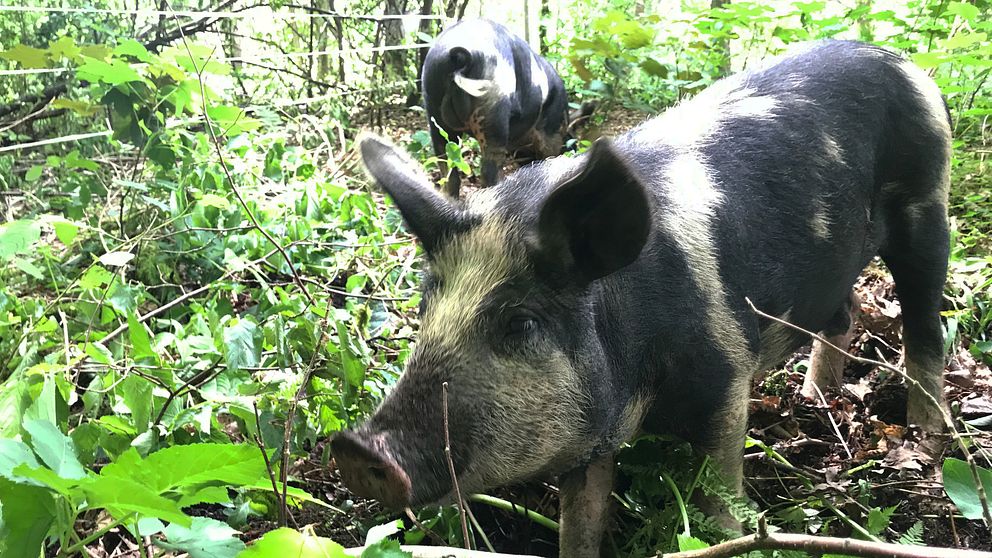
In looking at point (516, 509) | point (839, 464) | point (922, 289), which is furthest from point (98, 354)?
point (922, 289)

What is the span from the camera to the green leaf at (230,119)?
319 centimetres

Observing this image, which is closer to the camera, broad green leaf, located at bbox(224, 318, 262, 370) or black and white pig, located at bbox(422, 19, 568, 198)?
broad green leaf, located at bbox(224, 318, 262, 370)

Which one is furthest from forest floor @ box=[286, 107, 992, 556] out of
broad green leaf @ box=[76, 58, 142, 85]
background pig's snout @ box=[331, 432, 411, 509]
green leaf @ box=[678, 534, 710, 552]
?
broad green leaf @ box=[76, 58, 142, 85]

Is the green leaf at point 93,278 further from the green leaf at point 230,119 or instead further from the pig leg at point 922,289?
the pig leg at point 922,289

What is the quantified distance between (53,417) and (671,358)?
1.50 meters

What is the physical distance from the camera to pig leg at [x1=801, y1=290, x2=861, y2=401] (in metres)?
3.10

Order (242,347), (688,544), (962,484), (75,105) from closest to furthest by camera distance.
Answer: (688,544), (962,484), (242,347), (75,105)

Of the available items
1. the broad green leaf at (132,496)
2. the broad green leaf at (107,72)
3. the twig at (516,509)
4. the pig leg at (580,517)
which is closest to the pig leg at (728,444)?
the pig leg at (580,517)

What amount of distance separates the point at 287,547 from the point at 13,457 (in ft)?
1.58

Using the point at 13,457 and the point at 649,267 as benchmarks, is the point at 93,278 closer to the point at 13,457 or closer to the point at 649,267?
the point at 13,457

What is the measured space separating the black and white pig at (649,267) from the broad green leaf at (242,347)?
589mm

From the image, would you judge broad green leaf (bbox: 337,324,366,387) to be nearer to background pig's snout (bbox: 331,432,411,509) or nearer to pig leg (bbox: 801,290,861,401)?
background pig's snout (bbox: 331,432,411,509)

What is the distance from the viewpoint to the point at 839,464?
265 cm

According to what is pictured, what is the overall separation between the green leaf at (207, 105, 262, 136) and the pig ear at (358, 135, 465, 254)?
1.40m
